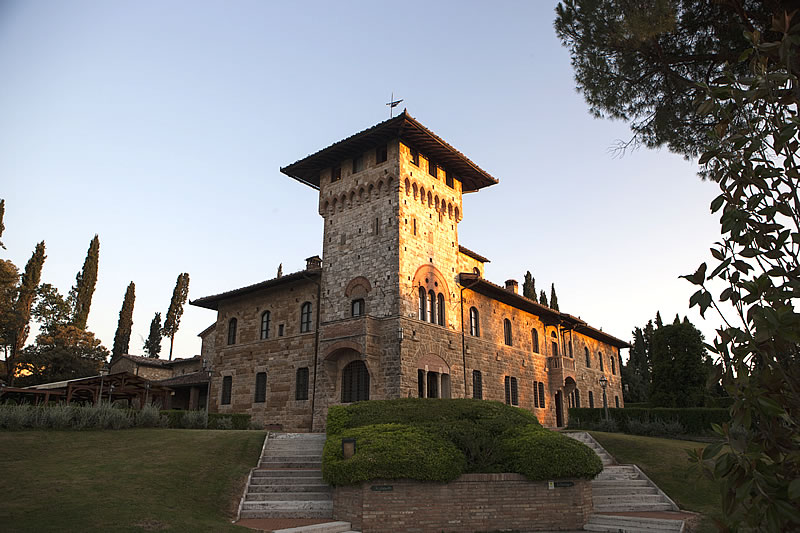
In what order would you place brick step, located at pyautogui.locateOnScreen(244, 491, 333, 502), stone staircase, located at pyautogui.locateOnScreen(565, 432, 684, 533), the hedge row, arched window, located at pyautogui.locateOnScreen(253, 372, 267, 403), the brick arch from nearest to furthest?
stone staircase, located at pyautogui.locateOnScreen(565, 432, 684, 533)
brick step, located at pyautogui.locateOnScreen(244, 491, 333, 502)
the hedge row
the brick arch
arched window, located at pyautogui.locateOnScreen(253, 372, 267, 403)

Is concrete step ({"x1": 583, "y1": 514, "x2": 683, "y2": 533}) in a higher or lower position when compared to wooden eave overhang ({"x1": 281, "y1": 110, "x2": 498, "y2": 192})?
lower

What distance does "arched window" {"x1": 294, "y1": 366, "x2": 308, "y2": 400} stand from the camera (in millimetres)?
23688

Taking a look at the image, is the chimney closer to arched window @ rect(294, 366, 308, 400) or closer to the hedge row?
arched window @ rect(294, 366, 308, 400)

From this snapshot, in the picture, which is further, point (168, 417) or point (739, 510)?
point (168, 417)

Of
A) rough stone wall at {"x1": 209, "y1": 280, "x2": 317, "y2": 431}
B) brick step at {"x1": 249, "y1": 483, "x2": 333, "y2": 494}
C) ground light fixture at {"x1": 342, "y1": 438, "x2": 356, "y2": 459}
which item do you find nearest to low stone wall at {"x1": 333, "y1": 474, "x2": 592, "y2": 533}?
ground light fixture at {"x1": 342, "y1": 438, "x2": 356, "y2": 459}

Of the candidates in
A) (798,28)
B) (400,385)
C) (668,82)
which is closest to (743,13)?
(668,82)

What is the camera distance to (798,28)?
2.83 metres

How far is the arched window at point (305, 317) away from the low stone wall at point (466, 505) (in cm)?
1307

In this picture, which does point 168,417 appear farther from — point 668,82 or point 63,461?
point 668,82

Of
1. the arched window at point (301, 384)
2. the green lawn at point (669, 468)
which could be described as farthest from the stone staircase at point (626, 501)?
the arched window at point (301, 384)

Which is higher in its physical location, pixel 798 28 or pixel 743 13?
Answer: pixel 743 13

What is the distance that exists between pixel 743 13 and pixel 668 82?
2.79m

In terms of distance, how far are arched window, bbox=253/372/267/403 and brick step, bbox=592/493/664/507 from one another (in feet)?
53.0

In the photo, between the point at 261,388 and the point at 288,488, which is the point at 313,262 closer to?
the point at 261,388
